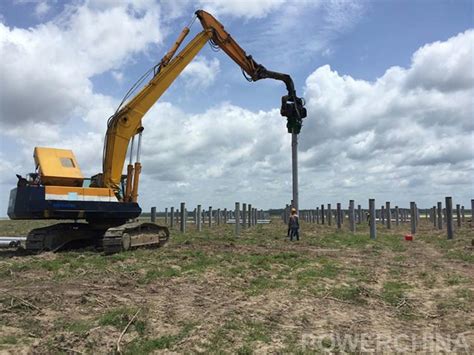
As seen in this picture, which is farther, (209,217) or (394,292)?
(209,217)

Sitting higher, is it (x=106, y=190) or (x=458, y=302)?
(x=106, y=190)

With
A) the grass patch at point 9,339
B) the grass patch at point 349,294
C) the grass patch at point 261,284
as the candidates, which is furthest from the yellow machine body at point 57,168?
the grass patch at point 349,294

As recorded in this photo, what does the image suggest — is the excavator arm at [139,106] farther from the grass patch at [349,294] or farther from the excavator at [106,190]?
the grass patch at [349,294]

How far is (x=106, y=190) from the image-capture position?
14.8 meters

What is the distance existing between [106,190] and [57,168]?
1621 millimetres

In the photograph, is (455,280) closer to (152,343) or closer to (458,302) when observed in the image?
(458,302)

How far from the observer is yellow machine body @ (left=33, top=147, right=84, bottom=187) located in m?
13.9

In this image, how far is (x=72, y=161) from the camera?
14.9 metres

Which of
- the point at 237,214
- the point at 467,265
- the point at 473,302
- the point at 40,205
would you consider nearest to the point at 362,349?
the point at 473,302

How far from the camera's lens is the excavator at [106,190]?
13820 mm

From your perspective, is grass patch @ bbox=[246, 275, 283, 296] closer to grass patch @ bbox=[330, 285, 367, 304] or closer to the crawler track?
grass patch @ bbox=[330, 285, 367, 304]

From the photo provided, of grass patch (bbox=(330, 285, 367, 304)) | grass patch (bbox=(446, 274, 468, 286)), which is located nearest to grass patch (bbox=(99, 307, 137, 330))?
grass patch (bbox=(330, 285, 367, 304))

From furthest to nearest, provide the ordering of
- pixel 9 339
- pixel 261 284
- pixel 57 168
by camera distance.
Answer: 1. pixel 57 168
2. pixel 261 284
3. pixel 9 339

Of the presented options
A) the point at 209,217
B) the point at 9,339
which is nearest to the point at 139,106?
the point at 9,339
